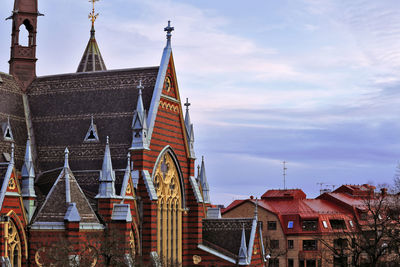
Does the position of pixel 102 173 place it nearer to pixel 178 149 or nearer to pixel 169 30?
pixel 178 149

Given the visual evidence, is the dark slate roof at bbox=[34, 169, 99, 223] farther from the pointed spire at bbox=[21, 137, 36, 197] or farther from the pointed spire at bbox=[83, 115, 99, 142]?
the pointed spire at bbox=[83, 115, 99, 142]

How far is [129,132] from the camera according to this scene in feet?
194

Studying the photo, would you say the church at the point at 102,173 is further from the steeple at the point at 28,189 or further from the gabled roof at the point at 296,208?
the gabled roof at the point at 296,208

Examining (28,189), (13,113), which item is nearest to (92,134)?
(13,113)

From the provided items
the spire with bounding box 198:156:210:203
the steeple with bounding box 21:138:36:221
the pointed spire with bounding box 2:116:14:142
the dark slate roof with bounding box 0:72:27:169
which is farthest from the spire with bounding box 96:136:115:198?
the spire with bounding box 198:156:210:203

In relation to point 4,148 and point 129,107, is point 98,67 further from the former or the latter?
point 4,148

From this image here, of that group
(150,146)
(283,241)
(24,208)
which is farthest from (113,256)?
(283,241)

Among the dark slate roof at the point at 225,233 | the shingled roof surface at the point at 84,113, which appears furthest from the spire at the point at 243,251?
the shingled roof surface at the point at 84,113

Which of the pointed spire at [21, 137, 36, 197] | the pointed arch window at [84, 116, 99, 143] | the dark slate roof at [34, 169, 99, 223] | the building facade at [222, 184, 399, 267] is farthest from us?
the building facade at [222, 184, 399, 267]

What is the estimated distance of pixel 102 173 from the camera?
2131 inches

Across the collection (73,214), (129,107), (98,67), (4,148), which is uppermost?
(98,67)

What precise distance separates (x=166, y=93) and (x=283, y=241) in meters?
58.2

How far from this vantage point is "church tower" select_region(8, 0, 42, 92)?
66500 mm

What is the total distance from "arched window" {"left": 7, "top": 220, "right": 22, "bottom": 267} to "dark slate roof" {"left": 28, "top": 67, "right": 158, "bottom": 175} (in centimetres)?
969
